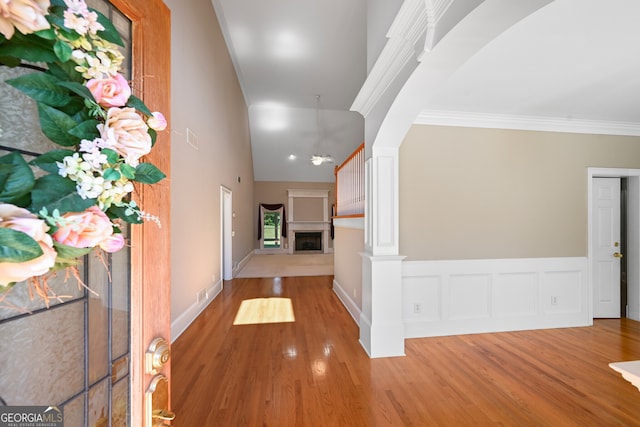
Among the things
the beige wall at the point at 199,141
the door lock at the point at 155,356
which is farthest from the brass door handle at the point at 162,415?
the beige wall at the point at 199,141

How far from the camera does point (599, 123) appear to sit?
10.2 ft

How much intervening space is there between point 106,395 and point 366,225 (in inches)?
86.8

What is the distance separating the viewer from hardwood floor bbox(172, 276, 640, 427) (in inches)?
65.2

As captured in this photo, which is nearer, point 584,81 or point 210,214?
point 584,81

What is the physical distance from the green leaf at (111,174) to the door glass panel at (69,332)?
7.9 inches

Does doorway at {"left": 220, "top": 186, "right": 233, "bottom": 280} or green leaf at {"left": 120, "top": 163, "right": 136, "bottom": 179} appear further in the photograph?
doorway at {"left": 220, "top": 186, "right": 233, "bottom": 280}

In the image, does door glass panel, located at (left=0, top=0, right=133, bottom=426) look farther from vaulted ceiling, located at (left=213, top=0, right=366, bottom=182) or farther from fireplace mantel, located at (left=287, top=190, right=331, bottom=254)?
fireplace mantel, located at (left=287, top=190, right=331, bottom=254)

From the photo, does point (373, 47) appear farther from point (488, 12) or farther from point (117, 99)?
point (117, 99)

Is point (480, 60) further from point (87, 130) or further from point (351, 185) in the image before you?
point (87, 130)

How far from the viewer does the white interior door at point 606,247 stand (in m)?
3.28

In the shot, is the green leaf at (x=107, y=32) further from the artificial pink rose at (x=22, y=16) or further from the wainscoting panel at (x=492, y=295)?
the wainscoting panel at (x=492, y=295)

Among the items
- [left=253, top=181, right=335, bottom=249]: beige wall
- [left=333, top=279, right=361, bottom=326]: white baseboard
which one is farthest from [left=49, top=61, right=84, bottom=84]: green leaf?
[left=253, top=181, right=335, bottom=249]: beige wall

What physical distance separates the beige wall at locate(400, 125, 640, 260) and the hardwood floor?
3.26 feet

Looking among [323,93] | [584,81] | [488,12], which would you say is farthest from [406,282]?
[323,93]
